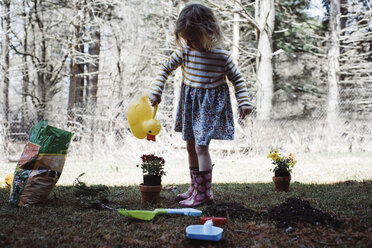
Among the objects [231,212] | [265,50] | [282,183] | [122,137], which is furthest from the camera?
[265,50]

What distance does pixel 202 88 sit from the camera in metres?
2.49

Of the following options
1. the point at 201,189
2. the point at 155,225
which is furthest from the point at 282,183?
the point at 155,225

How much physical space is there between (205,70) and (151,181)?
3.19ft

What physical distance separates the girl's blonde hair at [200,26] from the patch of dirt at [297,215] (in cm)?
128

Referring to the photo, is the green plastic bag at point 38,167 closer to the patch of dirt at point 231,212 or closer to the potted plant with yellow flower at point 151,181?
the potted plant with yellow flower at point 151,181

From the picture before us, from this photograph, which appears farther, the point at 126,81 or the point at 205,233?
the point at 126,81

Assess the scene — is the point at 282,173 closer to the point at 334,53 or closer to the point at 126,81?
the point at 126,81

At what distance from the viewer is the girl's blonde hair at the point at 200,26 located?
7.86 feet

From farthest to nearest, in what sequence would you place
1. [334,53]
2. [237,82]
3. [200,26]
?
[334,53], [237,82], [200,26]

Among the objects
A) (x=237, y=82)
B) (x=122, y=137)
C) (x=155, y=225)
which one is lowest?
(x=155, y=225)

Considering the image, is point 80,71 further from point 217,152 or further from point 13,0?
point 217,152

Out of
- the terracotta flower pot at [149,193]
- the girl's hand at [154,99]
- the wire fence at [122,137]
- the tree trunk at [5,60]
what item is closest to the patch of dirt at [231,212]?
the terracotta flower pot at [149,193]

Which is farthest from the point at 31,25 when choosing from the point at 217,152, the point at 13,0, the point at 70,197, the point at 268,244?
the point at 268,244

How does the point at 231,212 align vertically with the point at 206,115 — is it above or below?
below
